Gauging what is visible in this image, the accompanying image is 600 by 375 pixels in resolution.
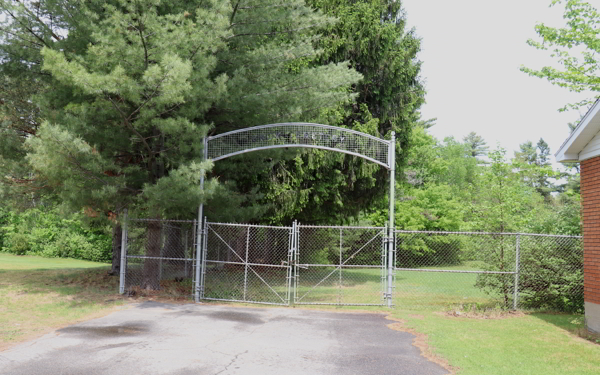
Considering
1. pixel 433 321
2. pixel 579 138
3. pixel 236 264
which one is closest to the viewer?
pixel 579 138

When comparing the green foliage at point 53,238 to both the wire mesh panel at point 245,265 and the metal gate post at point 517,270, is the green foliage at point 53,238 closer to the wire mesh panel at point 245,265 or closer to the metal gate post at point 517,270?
the wire mesh panel at point 245,265

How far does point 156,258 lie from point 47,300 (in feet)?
8.69

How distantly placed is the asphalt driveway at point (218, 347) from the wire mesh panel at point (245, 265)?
2.03m

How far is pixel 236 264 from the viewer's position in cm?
1748

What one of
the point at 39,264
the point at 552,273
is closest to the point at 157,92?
the point at 552,273

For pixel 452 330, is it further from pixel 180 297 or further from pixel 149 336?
pixel 180 297

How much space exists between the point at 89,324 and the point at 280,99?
776 centimetres

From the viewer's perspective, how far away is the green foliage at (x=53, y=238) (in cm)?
2609

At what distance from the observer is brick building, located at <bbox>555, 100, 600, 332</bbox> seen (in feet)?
30.1

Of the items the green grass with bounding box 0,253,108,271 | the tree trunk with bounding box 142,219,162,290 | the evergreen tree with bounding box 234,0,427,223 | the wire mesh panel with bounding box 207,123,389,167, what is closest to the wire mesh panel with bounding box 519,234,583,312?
the wire mesh panel with bounding box 207,123,389,167

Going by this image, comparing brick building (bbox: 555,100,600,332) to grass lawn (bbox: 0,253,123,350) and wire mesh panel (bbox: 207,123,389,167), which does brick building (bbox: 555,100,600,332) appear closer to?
wire mesh panel (bbox: 207,123,389,167)

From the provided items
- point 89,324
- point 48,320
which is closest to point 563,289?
point 89,324

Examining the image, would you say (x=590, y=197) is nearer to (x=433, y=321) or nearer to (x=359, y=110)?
(x=433, y=321)

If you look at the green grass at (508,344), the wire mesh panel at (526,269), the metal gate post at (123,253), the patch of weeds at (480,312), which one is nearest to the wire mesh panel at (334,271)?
the patch of weeds at (480,312)
